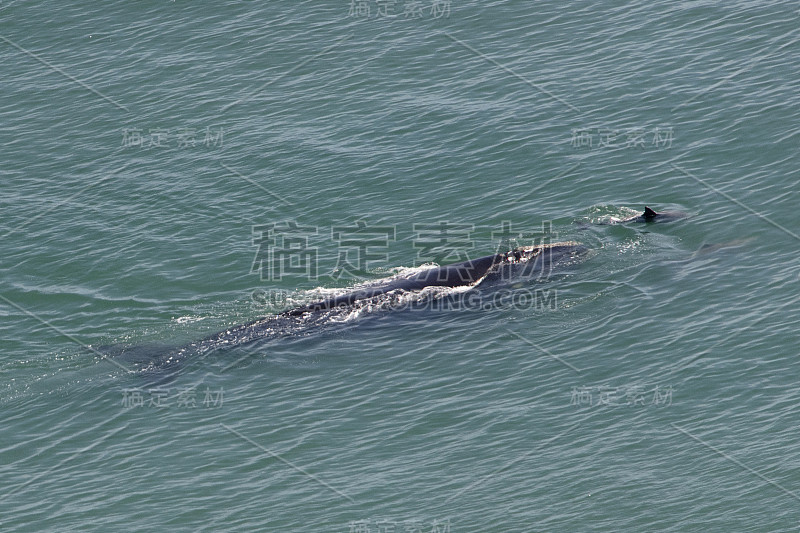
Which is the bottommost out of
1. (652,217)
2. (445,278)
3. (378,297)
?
(378,297)

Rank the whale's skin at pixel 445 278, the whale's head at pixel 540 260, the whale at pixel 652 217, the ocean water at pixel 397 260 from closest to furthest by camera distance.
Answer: the ocean water at pixel 397 260
the whale's skin at pixel 445 278
the whale's head at pixel 540 260
the whale at pixel 652 217

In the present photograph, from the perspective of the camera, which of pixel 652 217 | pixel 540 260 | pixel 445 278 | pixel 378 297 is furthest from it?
pixel 652 217

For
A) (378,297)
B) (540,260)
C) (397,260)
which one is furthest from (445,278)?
(397,260)

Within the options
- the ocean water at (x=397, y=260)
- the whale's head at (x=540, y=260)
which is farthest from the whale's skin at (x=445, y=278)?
the ocean water at (x=397, y=260)

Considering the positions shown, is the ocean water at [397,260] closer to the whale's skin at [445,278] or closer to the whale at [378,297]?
the whale at [378,297]

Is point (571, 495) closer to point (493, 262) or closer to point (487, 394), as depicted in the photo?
point (487, 394)

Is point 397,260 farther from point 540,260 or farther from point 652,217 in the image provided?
point 652,217

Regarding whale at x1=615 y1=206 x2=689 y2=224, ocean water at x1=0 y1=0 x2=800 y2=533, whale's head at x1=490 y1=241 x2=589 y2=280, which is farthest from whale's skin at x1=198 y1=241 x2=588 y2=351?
whale at x1=615 y1=206 x2=689 y2=224

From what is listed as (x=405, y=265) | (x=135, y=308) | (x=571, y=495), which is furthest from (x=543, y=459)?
(x=135, y=308)

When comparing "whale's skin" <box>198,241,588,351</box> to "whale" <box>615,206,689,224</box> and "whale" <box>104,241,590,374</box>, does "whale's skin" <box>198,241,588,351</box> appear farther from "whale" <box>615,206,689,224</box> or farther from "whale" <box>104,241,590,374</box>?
"whale" <box>615,206,689,224</box>
